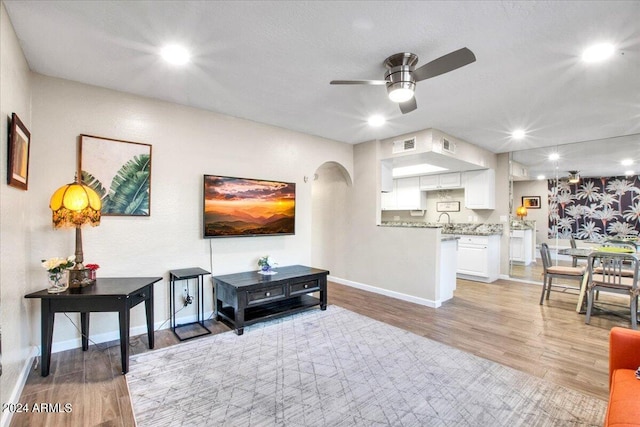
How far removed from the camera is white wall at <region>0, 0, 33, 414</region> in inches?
73.0

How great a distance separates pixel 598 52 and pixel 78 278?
461 centimetres

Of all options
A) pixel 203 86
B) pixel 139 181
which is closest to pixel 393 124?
pixel 203 86

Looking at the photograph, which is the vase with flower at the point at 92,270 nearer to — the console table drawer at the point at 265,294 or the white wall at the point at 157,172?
the white wall at the point at 157,172

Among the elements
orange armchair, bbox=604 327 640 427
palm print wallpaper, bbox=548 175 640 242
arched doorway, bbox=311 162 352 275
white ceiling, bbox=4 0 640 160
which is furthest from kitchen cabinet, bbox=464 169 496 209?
orange armchair, bbox=604 327 640 427

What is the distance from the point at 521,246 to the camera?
6.23 m

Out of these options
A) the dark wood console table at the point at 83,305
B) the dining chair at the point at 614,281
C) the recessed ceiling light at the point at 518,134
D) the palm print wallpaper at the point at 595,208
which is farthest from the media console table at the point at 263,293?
the palm print wallpaper at the point at 595,208

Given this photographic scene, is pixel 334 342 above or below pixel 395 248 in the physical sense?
below

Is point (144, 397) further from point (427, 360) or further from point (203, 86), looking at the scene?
point (203, 86)

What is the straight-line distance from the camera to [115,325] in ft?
9.93

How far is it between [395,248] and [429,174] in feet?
9.47

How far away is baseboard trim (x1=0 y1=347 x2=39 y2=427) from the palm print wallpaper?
753 cm

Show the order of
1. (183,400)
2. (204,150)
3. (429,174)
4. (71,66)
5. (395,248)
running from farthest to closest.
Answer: (429,174) → (395,248) → (204,150) → (71,66) → (183,400)

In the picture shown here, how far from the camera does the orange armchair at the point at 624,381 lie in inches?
49.9

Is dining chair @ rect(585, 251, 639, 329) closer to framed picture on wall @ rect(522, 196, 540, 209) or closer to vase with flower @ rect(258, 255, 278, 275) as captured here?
framed picture on wall @ rect(522, 196, 540, 209)
